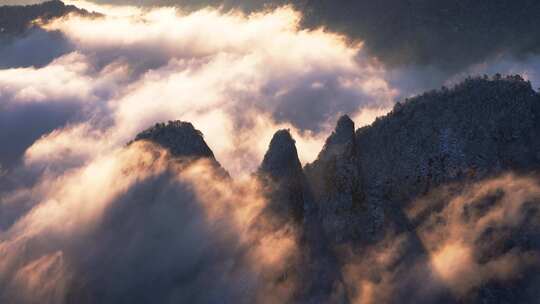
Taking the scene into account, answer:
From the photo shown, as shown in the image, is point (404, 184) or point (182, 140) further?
point (182, 140)

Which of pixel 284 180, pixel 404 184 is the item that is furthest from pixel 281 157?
pixel 404 184

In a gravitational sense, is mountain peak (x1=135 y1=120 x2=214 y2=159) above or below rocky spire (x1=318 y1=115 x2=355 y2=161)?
above

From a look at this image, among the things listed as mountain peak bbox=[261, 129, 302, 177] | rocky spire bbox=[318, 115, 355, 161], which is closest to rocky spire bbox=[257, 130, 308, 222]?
mountain peak bbox=[261, 129, 302, 177]

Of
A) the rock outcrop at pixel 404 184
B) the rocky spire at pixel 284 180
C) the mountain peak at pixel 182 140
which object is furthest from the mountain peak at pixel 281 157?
the mountain peak at pixel 182 140

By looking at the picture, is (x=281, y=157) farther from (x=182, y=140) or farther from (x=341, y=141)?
(x=182, y=140)

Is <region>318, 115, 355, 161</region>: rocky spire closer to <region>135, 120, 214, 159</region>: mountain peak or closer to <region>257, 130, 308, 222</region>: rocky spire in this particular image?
<region>257, 130, 308, 222</region>: rocky spire

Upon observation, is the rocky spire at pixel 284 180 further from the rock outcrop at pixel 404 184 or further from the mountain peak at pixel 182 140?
the mountain peak at pixel 182 140

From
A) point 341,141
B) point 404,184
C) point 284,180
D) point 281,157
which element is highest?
point 281,157

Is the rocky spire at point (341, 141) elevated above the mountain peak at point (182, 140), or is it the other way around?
the mountain peak at point (182, 140)
